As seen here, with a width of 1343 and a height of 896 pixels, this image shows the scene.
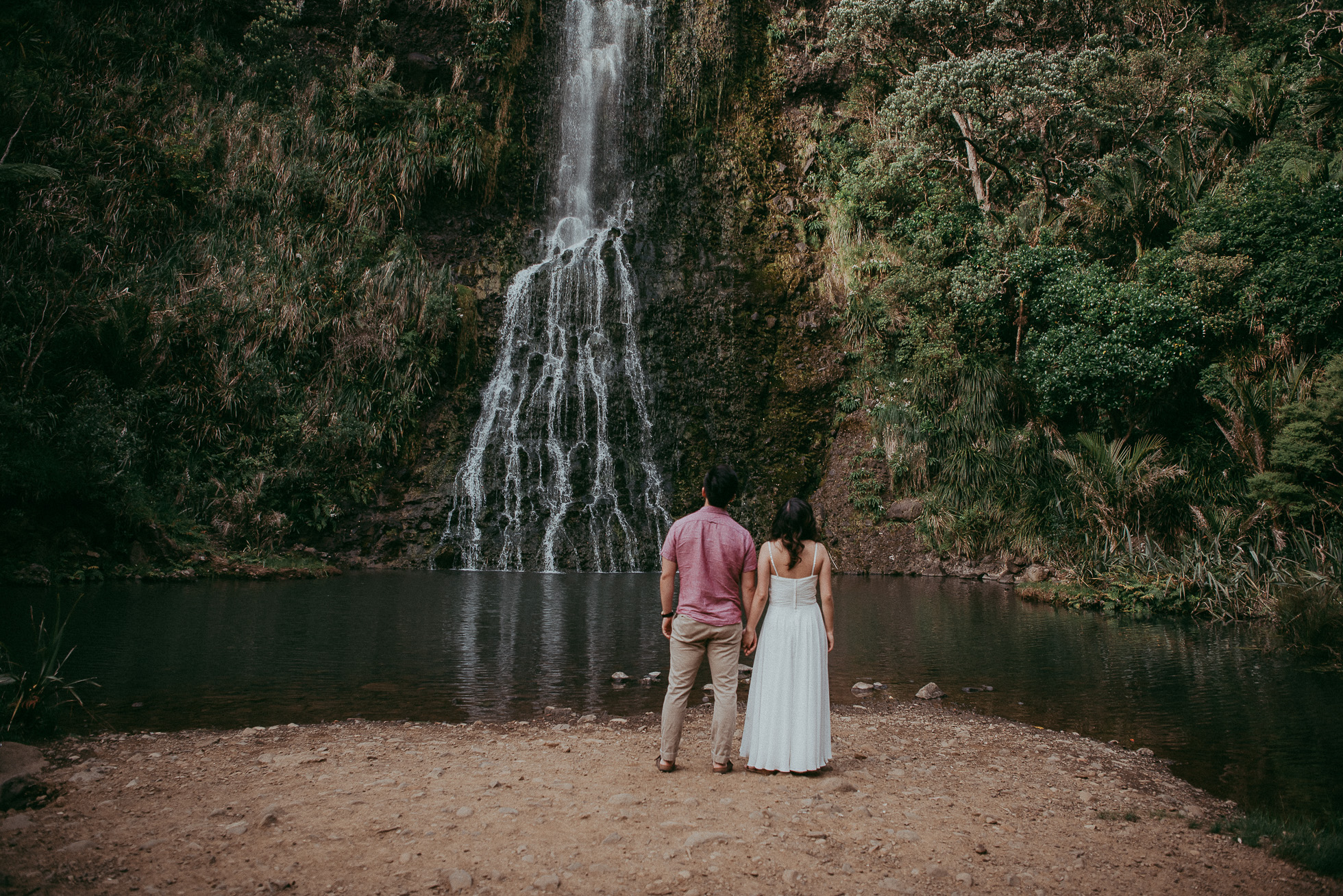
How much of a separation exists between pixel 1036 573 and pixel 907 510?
3.54 metres

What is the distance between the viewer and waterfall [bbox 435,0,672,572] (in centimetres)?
1709

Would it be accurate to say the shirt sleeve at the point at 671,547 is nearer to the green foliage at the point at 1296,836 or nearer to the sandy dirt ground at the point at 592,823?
the sandy dirt ground at the point at 592,823

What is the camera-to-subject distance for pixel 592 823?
3.23 m

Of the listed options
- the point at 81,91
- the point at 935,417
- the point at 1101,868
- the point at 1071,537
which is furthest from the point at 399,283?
the point at 1101,868

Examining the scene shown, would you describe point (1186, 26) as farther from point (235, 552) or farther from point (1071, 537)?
point (235, 552)

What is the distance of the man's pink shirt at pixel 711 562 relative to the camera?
13.5 ft

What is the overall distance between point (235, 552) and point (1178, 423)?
1805 cm

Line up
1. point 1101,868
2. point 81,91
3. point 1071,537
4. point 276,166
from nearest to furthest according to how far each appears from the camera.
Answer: point 1101,868, point 1071,537, point 81,91, point 276,166

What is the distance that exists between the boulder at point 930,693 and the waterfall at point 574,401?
444 inches

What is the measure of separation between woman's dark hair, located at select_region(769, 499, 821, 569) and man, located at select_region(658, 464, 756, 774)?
0.20m

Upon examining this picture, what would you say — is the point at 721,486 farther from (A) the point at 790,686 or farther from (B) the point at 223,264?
(B) the point at 223,264

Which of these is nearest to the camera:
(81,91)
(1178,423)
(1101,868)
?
(1101,868)

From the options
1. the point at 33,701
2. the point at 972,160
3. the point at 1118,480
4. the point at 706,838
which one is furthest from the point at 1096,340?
the point at 33,701

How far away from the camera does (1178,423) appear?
48.6ft
